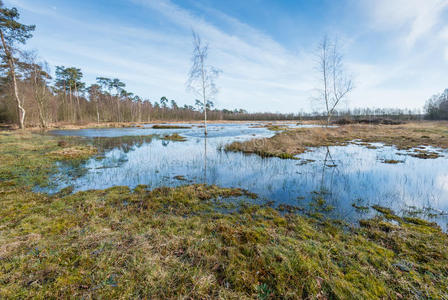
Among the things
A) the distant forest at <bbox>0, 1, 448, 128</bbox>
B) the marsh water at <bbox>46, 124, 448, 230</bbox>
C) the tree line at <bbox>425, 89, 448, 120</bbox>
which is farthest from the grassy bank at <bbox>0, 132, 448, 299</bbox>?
the tree line at <bbox>425, 89, 448, 120</bbox>

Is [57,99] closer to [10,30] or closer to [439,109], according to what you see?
[10,30]

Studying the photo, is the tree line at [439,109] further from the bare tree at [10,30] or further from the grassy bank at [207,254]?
the bare tree at [10,30]

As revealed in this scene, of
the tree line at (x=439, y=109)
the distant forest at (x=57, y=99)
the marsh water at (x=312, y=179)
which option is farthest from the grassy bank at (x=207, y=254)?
the tree line at (x=439, y=109)

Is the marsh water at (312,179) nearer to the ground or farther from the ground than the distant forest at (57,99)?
nearer to the ground

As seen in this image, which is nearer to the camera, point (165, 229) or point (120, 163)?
point (165, 229)

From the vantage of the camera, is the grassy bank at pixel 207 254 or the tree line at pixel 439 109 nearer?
the grassy bank at pixel 207 254

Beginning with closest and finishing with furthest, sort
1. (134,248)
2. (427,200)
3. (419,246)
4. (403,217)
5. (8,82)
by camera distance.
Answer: (134,248) → (419,246) → (403,217) → (427,200) → (8,82)

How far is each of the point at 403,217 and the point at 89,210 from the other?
8.24 metres

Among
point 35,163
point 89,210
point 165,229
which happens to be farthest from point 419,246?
point 35,163

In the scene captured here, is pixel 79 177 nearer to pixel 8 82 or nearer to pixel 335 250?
pixel 335 250

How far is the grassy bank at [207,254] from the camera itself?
2172 mm

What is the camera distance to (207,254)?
2.81 meters

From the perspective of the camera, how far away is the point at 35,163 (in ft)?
29.0

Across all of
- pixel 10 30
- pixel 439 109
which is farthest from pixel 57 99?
pixel 439 109
